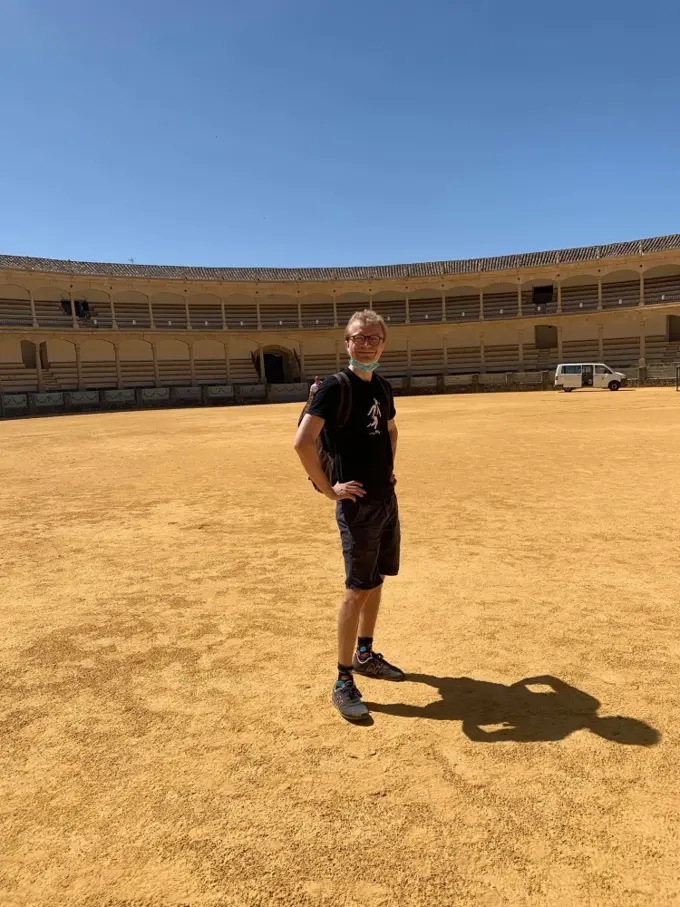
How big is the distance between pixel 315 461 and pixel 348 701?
1.08 metres

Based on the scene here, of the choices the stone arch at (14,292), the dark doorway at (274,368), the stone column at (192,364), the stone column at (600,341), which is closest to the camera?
the stone arch at (14,292)

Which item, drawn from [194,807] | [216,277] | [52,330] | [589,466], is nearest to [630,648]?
[194,807]

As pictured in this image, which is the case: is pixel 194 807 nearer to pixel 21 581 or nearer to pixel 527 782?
pixel 527 782

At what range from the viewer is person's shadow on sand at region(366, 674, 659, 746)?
2262mm

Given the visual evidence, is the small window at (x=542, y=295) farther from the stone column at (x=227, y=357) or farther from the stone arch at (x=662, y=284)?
the stone column at (x=227, y=357)

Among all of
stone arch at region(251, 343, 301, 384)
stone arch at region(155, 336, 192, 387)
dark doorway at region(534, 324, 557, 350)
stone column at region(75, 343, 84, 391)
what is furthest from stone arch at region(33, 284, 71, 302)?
dark doorway at region(534, 324, 557, 350)

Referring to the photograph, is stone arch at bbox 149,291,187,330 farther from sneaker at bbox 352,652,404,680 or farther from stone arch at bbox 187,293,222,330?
sneaker at bbox 352,652,404,680

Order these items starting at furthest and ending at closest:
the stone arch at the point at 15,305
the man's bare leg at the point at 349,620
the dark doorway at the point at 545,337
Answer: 1. the dark doorway at the point at 545,337
2. the stone arch at the point at 15,305
3. the man's bare leg at the point at 349,620

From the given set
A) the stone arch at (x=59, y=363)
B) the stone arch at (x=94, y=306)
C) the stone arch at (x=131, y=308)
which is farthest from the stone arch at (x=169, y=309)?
the stone arch at (x=59, y=363)

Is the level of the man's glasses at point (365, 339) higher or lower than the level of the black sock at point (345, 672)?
higher

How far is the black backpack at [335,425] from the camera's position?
235cm

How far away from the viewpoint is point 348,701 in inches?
96.7

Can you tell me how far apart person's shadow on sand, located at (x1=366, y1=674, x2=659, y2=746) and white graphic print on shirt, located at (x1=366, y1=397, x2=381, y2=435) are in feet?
4.15

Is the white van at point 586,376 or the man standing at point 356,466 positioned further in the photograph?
the white van at point 586,376
